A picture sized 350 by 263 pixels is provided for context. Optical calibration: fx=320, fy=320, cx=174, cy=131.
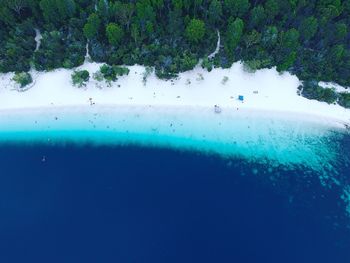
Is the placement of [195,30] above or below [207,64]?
above

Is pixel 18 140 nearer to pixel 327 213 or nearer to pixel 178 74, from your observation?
pixel 178 74

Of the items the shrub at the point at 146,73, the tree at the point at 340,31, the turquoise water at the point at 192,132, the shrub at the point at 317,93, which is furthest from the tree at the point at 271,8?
the shrub at the point at 146,73

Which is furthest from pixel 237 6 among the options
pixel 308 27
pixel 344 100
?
pixel 344 100

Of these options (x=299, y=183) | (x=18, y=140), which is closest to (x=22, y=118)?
(x=18, y=140)

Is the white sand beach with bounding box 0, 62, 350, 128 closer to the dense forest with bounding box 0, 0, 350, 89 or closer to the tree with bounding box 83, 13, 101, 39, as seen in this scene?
the dense forest with bounding box 0, 0, 350, 89

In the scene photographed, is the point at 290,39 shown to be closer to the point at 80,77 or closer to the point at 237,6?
the point at 237,6

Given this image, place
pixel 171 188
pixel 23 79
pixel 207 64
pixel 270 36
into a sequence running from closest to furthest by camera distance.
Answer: pixel 171 188
pixel 23 79
pixel 207 64
pixel 270 36
